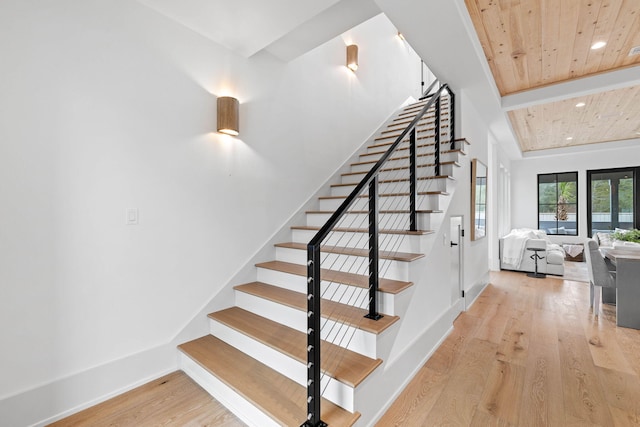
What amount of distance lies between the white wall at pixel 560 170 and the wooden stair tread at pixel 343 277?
841 cm

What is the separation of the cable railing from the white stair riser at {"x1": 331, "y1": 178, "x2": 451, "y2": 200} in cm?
1

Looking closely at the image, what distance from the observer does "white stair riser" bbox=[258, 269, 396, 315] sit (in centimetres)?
193

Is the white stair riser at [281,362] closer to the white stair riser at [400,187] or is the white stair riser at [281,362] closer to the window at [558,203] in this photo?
the white stair riser at [400,187]

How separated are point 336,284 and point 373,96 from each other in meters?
3.65

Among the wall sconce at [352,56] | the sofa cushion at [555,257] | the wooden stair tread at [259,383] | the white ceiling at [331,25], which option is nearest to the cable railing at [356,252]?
the wooden stair tread at [259,383]

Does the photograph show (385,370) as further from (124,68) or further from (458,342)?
(124,68)

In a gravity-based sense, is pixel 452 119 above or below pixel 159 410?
above

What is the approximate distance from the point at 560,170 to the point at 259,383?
9732mm

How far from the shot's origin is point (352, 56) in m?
4.12

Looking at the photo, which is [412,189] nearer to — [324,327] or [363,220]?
[363,220]

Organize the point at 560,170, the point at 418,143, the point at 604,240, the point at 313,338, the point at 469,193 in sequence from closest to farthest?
the point at 313,338 < the point at 469,193 < the point at 418,143 < the point at 604,240 < the point at 560,170

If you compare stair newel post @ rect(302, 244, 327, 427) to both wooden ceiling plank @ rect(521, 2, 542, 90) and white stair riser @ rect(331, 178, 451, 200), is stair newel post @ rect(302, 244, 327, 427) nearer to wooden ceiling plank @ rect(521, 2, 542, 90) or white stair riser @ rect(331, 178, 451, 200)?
white stair riser @ rect(331, 178, 451, 200)

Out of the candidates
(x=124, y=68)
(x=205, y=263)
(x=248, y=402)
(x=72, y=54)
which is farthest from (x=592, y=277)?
(x=72, y=54)

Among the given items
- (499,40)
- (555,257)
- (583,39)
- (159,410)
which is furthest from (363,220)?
(555,257)
